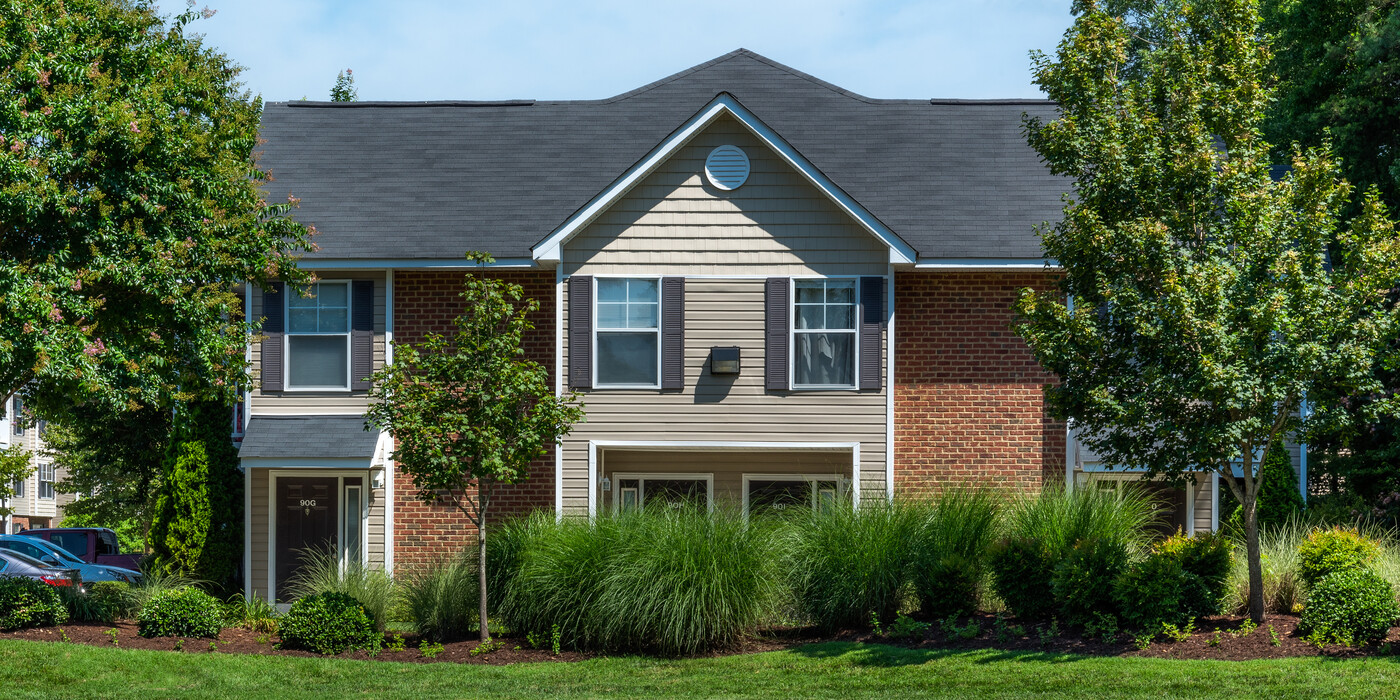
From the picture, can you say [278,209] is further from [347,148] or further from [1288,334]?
[1288,334]

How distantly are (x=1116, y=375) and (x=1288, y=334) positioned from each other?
1.62m

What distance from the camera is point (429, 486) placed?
1384 centimetres

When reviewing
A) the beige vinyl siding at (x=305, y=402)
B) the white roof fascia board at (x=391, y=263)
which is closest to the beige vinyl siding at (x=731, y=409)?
the white roof fascia board at (x=391, y=263)

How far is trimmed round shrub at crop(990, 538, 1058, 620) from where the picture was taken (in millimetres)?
13125

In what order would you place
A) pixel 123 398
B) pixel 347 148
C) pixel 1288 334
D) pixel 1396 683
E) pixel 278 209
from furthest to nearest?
pixel 347 148 → pixel 278 209 → pixel 123 398 → pixel 1288 334 → pixel 1396 683

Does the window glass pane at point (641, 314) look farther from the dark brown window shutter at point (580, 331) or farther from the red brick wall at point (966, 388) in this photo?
the red brick wall at point (966, 388)

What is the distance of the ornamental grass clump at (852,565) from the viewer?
1365 centimetres

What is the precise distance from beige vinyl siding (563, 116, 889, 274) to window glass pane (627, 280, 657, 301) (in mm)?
187

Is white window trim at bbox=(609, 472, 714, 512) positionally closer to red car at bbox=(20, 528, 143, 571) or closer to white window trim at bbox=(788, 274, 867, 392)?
white window trim at bbox=(788, 274, 867, 392)

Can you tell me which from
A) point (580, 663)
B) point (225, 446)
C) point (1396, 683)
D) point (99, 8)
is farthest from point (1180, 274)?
point (225, 446)

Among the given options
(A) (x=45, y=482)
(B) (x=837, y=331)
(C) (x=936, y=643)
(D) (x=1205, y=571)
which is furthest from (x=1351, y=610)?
(A) (x=45, y=482)

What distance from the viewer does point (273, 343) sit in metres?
18.0

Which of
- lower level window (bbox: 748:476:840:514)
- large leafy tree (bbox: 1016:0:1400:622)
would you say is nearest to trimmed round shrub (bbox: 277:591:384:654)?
lower level window (bbox: 748:476:840:514)

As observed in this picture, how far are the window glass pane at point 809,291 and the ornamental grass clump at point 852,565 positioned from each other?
4.22 m
